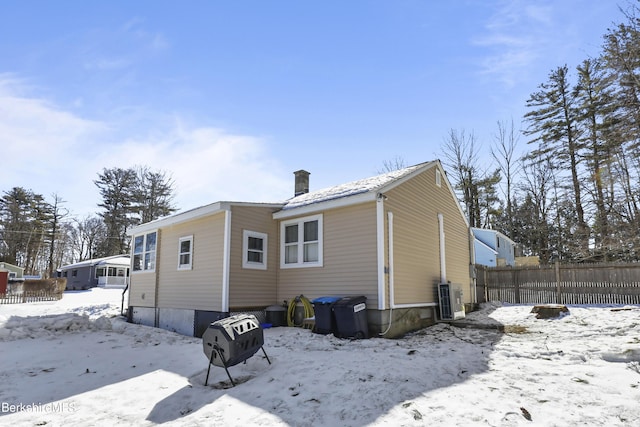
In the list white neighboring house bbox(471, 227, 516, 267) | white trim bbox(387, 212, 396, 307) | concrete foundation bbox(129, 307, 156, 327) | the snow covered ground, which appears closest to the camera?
the snow covered ground

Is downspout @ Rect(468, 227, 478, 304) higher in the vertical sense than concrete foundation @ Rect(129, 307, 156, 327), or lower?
higher

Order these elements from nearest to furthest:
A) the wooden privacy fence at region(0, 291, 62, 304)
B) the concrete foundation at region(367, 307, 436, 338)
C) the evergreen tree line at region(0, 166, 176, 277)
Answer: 1. the concrete foundation at region(367, 307, 436, 338)
2. the wooden privacy fence at region(0, 291, 62, 304)
3. the evergreen tree line at region(0, 166, 176, 277)

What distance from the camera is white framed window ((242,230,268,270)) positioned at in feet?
32.2

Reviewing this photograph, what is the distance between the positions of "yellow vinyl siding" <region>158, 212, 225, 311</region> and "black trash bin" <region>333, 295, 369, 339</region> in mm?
3131

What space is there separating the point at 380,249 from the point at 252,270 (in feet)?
11.7

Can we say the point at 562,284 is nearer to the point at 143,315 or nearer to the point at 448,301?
the point at 448,301

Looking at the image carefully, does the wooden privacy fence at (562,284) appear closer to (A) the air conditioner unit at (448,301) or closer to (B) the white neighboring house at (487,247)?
(A) the air conditioner unit at (448,301)

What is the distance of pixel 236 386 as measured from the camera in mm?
4918

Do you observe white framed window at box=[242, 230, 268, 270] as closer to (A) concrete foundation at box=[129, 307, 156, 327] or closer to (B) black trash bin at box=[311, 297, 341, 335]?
(B) black trash bin at box=[311, 297, 341, 335]

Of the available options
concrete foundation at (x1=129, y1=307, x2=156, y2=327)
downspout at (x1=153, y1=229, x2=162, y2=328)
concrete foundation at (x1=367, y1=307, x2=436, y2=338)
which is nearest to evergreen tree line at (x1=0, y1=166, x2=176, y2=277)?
concrete foundation at (x1=129, y1=307, x2=156, y2=327)

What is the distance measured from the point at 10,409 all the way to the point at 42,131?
7.96 meters

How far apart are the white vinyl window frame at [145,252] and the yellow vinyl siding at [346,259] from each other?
5.57m

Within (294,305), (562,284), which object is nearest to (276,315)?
(294,305)

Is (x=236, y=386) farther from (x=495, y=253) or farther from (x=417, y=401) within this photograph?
(x=495, y=253)
